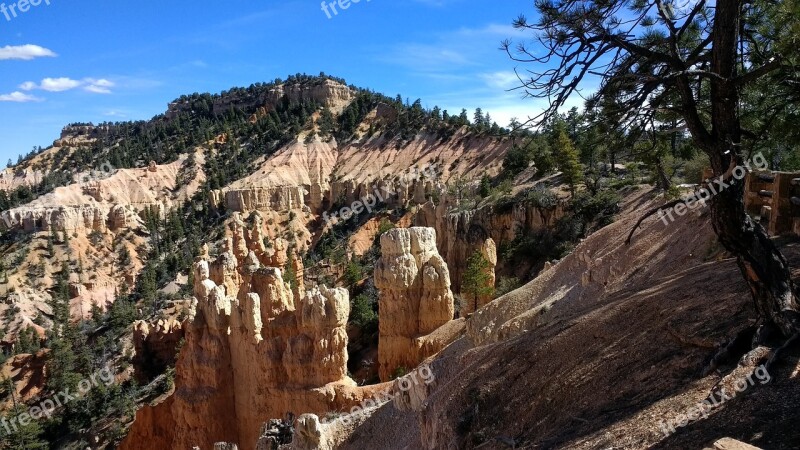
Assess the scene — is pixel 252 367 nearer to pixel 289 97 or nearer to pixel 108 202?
pixel 108 202

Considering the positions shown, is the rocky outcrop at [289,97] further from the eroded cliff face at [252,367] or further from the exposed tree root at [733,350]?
the exposed tree root at [733,350]

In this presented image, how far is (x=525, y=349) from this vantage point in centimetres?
932

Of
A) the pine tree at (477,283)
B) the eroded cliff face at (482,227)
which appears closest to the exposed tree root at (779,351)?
the pine tree at (477,283)

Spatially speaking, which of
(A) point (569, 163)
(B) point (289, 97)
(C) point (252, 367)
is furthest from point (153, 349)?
(B) point (289, 97)

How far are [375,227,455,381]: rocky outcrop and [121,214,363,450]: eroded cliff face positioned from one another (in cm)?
387

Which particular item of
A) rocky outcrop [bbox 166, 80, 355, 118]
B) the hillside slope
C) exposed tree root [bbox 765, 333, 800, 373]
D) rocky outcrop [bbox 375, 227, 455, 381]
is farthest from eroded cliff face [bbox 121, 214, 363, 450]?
rocky outcrop [bbox 166, 80, 355, 118]

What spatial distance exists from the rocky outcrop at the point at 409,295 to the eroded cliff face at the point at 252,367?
387 centimetres

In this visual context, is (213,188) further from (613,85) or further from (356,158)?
(613,85)

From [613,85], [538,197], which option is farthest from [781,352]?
[538,197]

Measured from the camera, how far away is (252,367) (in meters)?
19.1

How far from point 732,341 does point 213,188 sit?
88.2 meters

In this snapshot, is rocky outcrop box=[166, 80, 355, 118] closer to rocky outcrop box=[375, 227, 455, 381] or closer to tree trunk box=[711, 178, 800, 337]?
rocky outcrop box=[375, 227, 455, 381]

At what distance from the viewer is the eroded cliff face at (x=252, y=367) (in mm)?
18094

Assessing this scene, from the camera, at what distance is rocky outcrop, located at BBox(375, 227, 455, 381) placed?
21.9 m
